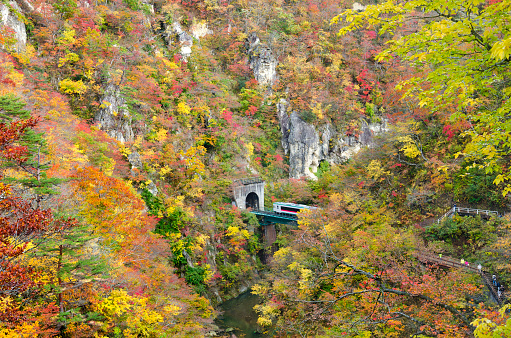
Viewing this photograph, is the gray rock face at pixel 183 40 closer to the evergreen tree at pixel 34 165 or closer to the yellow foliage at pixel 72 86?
the yellow foliage at pixel 72 86

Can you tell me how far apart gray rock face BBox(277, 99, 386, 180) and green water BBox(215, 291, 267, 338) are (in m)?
14.9

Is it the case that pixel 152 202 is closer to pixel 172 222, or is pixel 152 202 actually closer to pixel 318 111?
pixel 172 222

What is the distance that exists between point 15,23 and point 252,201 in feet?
71.9

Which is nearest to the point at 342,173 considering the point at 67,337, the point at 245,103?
the point at 245,103

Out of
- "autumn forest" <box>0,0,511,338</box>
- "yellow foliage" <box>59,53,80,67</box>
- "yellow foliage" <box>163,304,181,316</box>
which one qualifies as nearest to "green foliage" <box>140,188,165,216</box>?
"autumn forest" <box>0,0,511,338</box>

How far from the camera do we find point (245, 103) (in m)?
33.2

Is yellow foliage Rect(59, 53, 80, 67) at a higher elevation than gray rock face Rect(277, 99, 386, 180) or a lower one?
higher

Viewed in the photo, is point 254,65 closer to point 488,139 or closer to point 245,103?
point 245,103

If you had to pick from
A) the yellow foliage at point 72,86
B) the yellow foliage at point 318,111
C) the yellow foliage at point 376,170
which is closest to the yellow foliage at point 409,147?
the yellow foliage at point 376,170

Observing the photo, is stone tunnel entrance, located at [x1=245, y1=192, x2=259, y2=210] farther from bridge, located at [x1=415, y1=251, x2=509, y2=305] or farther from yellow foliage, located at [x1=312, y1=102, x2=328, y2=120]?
bridge, located at [x1=415, y1=251, x2=509, y2=305]

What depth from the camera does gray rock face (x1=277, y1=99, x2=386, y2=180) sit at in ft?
105

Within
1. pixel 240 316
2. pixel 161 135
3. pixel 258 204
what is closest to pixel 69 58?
pixel 161 135

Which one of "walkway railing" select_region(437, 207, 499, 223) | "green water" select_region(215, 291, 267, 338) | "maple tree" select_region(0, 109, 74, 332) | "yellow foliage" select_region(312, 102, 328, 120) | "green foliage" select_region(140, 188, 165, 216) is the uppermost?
"yellow foliage" select_region(312, 102, 328, 120)

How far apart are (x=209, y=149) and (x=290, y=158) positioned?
395 inches
